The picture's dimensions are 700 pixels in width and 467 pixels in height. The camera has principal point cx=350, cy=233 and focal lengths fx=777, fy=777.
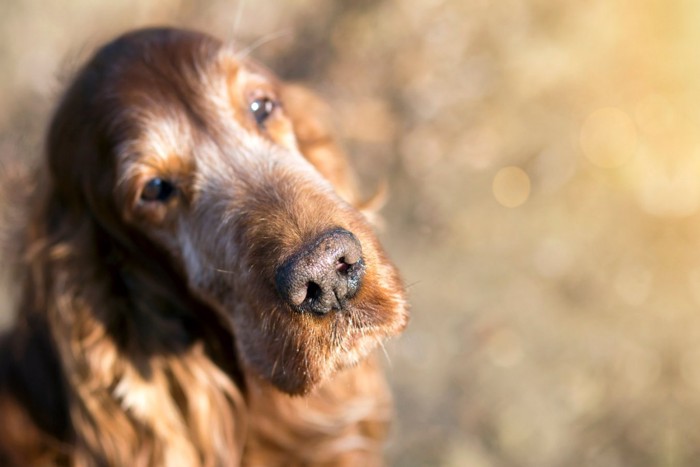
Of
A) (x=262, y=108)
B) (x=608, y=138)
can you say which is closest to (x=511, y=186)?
(x=608, y=138)

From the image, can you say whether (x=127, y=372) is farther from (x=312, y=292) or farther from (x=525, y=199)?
(x=525, y=199)

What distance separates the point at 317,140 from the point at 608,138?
2322 millimetres

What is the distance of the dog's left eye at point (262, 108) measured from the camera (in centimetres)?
317

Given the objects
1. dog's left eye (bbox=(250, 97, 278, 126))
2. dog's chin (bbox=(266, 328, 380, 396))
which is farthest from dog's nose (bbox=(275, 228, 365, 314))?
dog's left eye (bbox=(250, 97, 278, 126))

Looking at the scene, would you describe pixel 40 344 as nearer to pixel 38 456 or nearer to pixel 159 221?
pixel 38 456

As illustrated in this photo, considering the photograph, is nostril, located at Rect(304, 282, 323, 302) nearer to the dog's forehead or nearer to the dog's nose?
the dog's nose

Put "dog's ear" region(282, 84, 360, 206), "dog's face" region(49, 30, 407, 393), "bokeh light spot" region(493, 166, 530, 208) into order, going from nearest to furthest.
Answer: "dog's face" region(49, 30, 407, 393) < "dog's ear" region(282, 84, 360, 206) < "bokeh light spot" region(493, 166, 530, 208)

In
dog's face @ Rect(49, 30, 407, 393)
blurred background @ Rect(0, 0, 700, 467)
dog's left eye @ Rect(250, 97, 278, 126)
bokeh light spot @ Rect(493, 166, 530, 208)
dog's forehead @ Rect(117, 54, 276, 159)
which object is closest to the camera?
dog's face @ Rect(49, 30, 407, 393)

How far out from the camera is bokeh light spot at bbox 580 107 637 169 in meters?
5.01

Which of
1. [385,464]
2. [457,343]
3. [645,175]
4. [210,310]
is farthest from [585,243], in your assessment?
[210,310]

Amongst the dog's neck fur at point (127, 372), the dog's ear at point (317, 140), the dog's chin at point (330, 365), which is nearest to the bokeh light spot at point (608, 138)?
the dog's ear at point (317, 140)

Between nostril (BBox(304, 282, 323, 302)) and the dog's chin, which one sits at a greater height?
nostril (BBox(304, 282, 323, 302))

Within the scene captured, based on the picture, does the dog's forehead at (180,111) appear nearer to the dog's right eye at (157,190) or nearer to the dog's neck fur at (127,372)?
the dog's right eye at (157,190)

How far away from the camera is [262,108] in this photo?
127 inches
